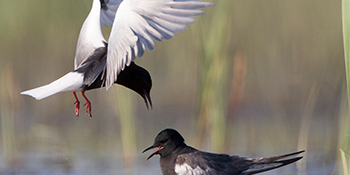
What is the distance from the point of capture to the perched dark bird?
4.27m

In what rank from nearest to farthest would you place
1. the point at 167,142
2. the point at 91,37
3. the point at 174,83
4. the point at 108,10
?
the point at 91,37, the point at 108,10, the point at 167,142, the point at 174,83

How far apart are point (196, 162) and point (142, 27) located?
1585 millimetres

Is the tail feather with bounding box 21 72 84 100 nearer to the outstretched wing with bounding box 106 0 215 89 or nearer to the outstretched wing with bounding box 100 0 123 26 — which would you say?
the outstretched wing with bounding box 106 0 215 89

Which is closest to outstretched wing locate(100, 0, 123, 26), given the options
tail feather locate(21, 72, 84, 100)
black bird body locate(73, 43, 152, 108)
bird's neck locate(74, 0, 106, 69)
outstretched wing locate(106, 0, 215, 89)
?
bird's neck locate(74, 0, 106, 69)

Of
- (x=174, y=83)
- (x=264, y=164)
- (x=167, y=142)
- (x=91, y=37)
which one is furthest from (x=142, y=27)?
(x=174, y=83)

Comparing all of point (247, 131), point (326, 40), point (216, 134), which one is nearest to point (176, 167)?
point (216, 134)

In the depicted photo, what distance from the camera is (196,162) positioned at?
430cm

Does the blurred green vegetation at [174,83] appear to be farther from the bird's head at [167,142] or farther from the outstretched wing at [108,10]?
the outstretched wing at [108,10]

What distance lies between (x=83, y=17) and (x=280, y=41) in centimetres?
273

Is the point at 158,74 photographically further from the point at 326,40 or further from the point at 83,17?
the point at 326,40

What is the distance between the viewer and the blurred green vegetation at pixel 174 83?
5992mm

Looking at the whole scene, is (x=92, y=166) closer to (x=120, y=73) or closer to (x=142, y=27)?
(x=120, y=73)

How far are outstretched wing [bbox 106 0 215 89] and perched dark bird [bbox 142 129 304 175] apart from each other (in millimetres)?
1448

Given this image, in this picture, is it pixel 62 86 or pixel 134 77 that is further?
pixel 134 77
